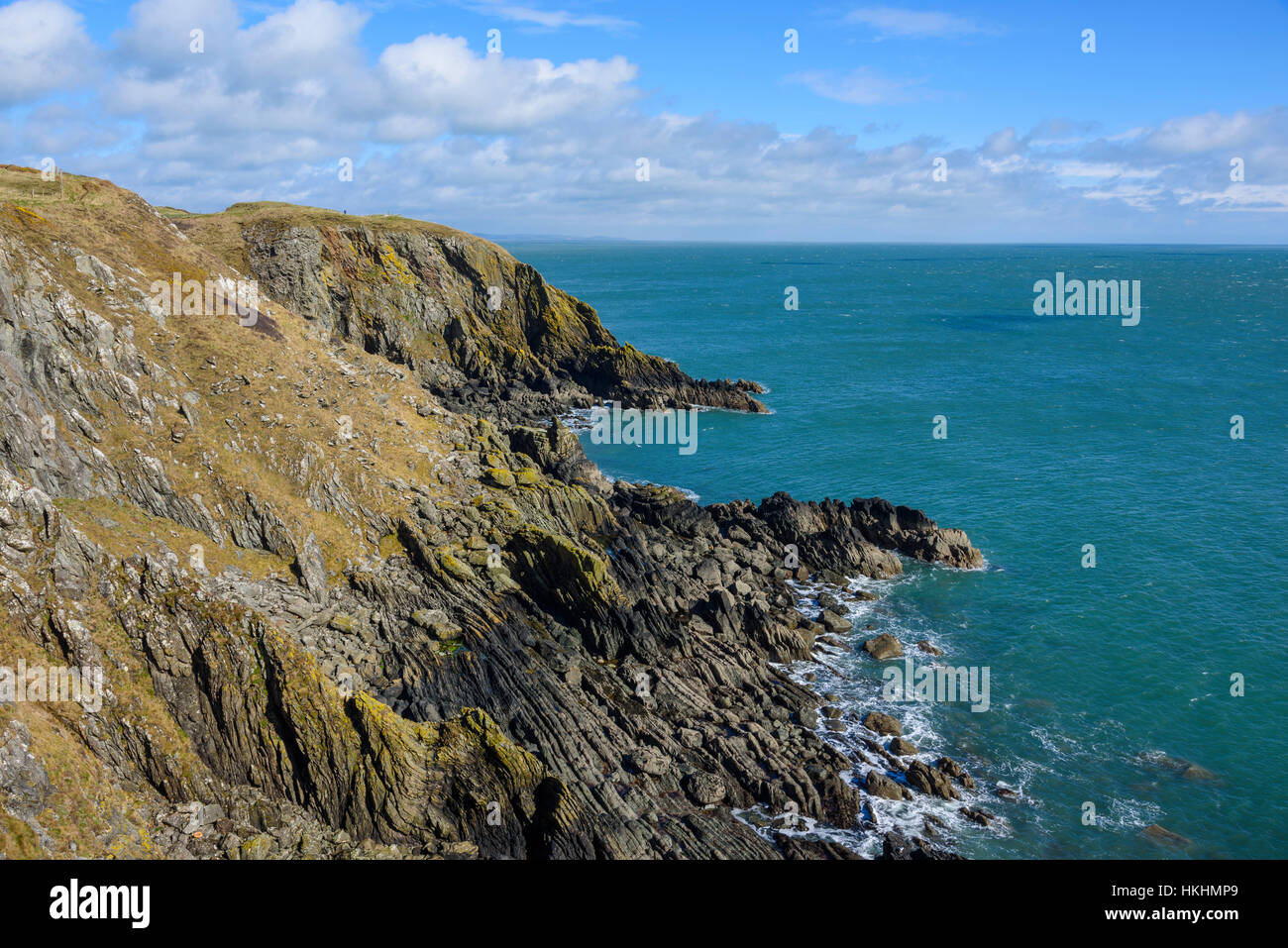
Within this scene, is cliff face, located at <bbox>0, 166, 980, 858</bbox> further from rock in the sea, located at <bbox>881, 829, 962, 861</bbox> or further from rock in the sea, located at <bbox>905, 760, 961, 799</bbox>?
rock in the sea, located at <bbox>905, 760, 961, 799</bbox>

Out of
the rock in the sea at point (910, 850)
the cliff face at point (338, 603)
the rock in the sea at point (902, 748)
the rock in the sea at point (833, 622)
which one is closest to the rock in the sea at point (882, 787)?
the cliff face at point (338, 603)

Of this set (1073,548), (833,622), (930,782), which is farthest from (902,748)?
(1073,548)

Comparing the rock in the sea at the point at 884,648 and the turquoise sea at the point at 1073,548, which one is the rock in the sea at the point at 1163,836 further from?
the rock in the sea at the point at 884,648

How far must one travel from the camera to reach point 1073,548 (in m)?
55.2

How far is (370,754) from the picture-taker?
28.5 metres

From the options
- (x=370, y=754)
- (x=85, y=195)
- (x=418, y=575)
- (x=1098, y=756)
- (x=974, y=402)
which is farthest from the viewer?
(x=974, y=402)

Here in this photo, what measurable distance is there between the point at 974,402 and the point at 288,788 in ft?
292

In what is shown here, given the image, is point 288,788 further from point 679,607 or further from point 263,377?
point 263,377

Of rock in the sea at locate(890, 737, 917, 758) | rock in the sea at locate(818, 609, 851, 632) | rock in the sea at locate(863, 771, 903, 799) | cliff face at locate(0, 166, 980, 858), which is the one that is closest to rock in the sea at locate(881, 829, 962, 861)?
cliff face at locate(0, 166, 980, 858)

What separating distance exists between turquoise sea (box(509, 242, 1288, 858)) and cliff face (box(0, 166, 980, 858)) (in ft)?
21.4

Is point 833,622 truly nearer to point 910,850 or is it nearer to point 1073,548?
point 910,850

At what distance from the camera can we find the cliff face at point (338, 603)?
91.0 ft

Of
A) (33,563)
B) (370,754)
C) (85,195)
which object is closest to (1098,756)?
(370,754)

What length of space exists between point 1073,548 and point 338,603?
48153mm
